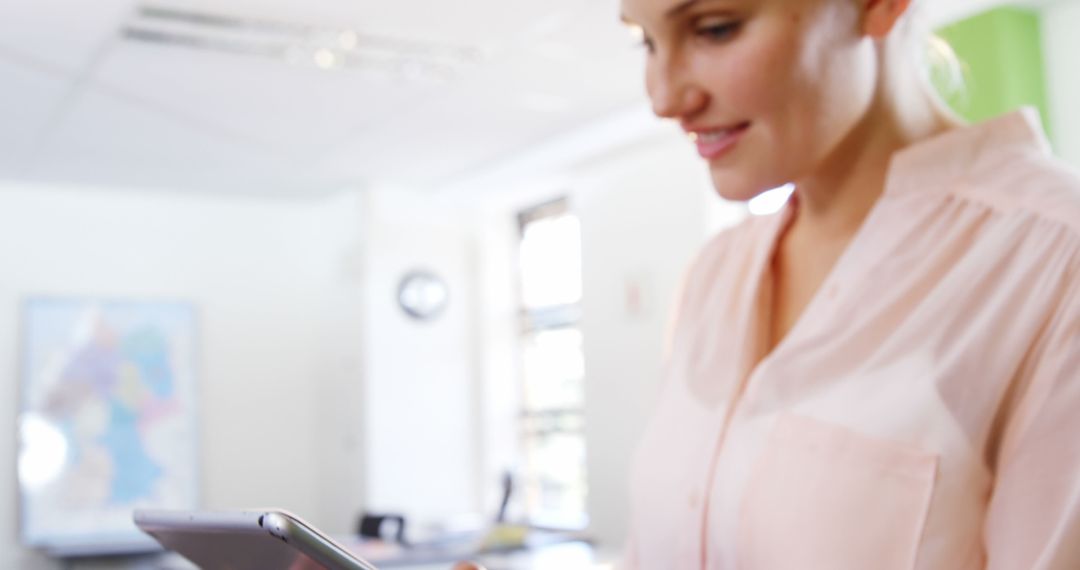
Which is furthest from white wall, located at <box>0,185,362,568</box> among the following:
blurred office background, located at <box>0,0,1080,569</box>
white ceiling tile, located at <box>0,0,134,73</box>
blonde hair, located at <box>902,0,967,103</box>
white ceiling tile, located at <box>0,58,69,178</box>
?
blonde hair, located at <box>902,0,967,103</box>

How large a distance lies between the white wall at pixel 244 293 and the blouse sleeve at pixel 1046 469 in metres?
5.89

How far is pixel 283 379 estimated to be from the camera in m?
7.05

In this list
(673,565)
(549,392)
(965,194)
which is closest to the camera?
(965,194)

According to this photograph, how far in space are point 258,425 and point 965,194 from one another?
20.8 feet

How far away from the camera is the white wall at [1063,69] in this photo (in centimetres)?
391

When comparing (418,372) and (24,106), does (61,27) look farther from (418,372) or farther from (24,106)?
(418,372)

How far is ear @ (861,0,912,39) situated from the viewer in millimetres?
978

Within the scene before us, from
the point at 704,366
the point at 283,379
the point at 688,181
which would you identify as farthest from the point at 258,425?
the point at 704,366

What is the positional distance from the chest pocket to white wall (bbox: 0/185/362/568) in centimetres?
573

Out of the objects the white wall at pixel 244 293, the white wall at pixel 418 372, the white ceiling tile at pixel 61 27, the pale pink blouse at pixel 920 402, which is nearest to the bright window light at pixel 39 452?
the white wall at pixel 244 293

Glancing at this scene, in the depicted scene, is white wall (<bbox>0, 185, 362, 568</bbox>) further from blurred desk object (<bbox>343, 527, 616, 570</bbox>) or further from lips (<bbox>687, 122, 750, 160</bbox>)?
lips (<bbox>687, 122, 750, 160</bbox>)

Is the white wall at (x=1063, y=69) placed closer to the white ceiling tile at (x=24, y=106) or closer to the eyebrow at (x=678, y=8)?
the eyebrow at (x=678, y=8)

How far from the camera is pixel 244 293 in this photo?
7.01 m

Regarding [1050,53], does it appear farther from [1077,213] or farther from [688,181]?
[1077,213]
